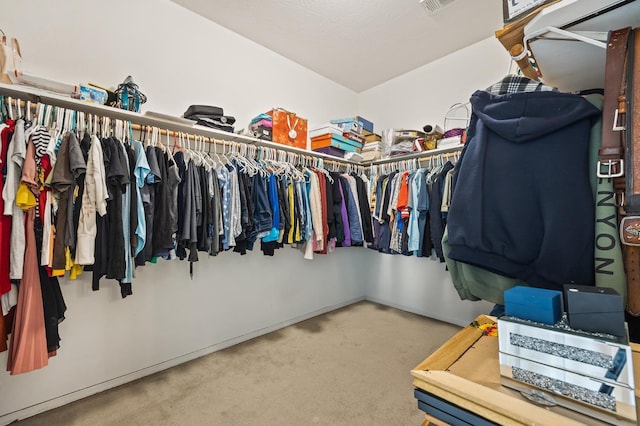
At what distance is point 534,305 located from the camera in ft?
1.82

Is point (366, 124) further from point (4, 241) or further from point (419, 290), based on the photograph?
point (4, 241)

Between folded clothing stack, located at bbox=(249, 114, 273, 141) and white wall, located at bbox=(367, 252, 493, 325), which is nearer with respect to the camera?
folded clothing stack, located at bbox=(249, 114, 273, 141)

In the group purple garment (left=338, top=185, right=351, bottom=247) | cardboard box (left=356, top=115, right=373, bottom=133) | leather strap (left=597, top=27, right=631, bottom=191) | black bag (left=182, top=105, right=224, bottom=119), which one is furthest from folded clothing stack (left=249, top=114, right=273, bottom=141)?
leather strap (left=597, top=27, right=631, bottom=191)

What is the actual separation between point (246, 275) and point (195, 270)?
478 mm

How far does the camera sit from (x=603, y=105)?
73 centimetres

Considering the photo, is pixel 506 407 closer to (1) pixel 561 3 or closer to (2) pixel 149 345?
(1) pixel 561 3

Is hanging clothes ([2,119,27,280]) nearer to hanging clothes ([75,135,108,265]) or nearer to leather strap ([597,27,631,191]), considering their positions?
hanging clothes ([75,135,108,265])

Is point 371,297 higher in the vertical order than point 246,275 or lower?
lower

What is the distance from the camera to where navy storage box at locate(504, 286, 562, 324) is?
0.53 meters

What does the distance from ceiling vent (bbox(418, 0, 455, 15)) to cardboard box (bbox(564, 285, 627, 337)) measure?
241 centimetres

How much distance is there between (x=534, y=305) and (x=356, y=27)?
109 inches

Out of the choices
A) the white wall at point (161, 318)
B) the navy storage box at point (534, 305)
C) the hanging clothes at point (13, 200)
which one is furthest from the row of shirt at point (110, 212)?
the navy storage box at point (534, 305)

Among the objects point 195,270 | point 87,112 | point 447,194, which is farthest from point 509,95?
point 195,270

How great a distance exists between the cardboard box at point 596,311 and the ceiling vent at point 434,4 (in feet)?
7.92
